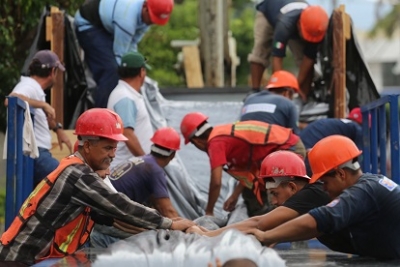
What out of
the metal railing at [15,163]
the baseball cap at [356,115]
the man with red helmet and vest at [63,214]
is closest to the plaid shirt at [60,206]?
the man with red helmet and vest at [63,214]

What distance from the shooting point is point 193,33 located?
99.6 ft

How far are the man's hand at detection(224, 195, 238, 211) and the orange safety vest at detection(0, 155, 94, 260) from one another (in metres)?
3.62

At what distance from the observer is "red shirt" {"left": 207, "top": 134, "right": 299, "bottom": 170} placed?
11375 mm

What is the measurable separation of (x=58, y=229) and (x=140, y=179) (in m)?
2.77

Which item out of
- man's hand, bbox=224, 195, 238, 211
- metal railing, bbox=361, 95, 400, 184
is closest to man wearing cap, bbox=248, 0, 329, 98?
metal railing, bbox=361, 95, 400, 184

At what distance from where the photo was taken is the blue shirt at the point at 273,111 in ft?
39.4

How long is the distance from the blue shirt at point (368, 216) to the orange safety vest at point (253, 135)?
3163mm

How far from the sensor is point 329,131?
12289mm

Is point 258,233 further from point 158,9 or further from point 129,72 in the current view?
point 158,9

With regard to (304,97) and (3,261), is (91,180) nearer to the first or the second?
(3,261)

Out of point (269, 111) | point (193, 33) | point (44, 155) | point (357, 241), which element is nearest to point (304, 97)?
point (269, 111)

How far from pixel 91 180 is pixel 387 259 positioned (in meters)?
1.88

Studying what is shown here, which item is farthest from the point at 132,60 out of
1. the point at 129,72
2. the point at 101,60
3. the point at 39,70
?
the point at 101,60

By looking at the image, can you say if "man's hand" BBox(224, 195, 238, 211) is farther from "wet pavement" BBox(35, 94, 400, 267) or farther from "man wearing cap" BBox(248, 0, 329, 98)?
"man wearing cap" BBox(248, 0, 329, 98)
